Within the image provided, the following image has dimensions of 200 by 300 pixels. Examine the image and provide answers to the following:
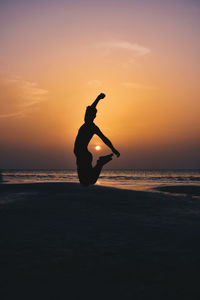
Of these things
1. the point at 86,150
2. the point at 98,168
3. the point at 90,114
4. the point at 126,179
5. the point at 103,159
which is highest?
the point at 90,114

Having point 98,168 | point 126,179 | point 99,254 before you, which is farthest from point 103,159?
point 126,179

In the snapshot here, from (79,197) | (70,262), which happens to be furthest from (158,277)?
(79,197)

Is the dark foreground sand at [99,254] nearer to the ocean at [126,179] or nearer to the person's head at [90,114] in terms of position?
the person's head at [90,114]

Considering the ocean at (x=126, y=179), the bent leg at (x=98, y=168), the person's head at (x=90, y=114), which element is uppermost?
the person's head at (x=90, y=114)

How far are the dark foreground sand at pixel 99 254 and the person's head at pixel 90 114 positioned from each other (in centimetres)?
370

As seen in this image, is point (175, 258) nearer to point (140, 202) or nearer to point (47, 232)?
point (47, 232)

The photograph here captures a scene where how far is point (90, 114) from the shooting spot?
6.16m

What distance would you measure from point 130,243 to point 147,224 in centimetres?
331

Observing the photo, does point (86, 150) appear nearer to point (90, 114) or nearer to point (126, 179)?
point (90, 114)

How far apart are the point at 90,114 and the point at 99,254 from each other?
453 cm

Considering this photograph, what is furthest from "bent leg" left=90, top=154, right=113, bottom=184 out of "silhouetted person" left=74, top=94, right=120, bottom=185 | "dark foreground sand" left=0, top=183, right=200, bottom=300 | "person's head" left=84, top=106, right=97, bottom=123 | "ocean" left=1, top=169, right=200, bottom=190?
"ocean" left=1, top=169, right=200, bottom=190

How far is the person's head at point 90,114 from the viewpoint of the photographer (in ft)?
20.1

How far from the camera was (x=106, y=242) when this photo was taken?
9.66 metres

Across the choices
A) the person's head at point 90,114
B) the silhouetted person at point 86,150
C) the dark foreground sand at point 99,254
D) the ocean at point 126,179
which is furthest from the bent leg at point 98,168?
the ocean at point 126,179
